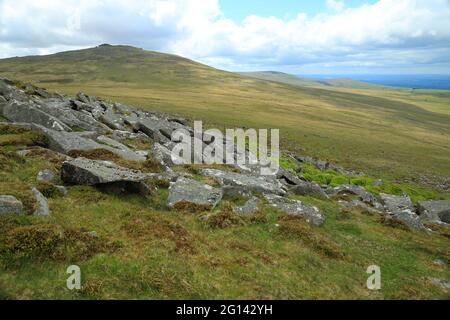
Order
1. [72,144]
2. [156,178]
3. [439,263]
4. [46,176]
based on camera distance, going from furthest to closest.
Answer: [72,144], [156,178], [46,176], [439,263]

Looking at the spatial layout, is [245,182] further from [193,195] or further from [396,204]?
[396,204]

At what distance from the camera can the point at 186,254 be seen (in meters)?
13.4

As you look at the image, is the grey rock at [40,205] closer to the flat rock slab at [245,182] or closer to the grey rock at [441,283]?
the flat rock slab at [245,182]

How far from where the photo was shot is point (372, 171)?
184 feet

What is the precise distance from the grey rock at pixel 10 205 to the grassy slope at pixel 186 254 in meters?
0.51

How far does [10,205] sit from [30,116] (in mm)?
17187

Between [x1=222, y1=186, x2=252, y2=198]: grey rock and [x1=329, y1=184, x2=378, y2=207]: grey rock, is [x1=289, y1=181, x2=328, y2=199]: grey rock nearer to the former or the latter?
[x1=329, y1=184, x2=378, y2=207]: grey rock

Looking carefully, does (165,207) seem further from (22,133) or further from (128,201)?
(22,133)

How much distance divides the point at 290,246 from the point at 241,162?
1626cm

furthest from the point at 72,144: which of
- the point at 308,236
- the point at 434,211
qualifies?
the point at 434,211

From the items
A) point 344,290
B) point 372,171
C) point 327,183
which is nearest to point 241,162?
point 327,183

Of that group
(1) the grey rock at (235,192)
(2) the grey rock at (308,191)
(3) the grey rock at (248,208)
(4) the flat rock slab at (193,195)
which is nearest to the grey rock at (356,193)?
(2) the grey rock at (308,191)

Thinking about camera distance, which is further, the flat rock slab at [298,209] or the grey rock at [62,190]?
the flat rock slab at [298,209]

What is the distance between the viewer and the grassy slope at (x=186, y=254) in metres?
11.1
